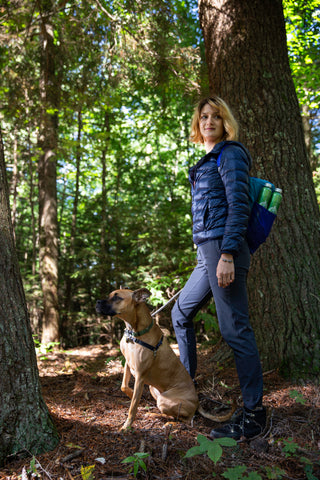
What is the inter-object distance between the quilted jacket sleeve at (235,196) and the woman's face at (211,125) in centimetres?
41

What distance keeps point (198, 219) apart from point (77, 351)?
598 centimetres

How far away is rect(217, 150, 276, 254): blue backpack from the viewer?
2.75 m

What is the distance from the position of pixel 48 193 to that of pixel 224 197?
7299 mm

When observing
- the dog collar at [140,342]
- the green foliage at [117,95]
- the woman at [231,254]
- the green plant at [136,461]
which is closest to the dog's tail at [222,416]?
the woman at [231,254]

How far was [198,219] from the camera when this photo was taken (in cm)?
282

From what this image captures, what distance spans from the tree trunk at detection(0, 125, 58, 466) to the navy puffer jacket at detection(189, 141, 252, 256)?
1.51m

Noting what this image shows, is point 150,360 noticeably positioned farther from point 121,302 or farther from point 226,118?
point 226,118

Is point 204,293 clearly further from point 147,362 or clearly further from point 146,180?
point 146,180

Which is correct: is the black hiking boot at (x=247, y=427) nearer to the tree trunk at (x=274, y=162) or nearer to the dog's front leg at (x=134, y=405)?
the dog's front leg at (x=134, y=405)

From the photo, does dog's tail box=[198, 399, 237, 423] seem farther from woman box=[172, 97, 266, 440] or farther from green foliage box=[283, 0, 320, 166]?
green foliage box=[283, 0, 320, 166]

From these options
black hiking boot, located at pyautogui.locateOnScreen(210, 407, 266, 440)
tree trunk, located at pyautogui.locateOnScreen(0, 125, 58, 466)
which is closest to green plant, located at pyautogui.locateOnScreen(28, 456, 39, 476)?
tree trunk, located at pyautogui.locateOnScreen(0, 125, 58, 466)

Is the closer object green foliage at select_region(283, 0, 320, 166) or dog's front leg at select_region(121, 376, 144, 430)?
dog's front leg at select_region(121, 376, 144, 430)

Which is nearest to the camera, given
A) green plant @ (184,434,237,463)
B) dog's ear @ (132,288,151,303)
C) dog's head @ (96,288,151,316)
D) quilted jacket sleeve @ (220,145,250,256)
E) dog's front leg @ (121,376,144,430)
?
green plant @ (184,434,237,463)

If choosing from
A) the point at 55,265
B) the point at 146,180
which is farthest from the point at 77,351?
the point at 146,180
